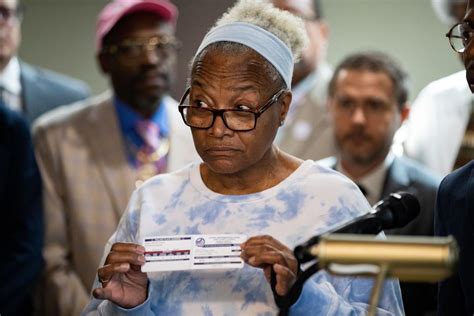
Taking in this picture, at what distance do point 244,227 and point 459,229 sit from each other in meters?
0.57

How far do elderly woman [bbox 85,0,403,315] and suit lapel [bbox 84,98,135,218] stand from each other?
4.80 feet

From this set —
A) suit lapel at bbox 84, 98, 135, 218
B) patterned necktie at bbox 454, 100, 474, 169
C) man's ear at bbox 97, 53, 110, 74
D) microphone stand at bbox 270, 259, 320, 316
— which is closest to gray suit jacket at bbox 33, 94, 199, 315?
suit lapel at bbox 84, 98, 135, 218

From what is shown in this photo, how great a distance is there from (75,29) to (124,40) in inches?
118

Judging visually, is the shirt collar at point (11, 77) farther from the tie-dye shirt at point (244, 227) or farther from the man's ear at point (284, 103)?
the man's ear at point (284, 103)

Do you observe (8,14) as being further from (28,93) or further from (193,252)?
(193,252)

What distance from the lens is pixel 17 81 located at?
5109 mm

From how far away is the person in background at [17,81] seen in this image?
199 inches

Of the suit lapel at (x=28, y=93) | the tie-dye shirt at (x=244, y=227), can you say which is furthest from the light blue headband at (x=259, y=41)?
the suit lapel at (x=28, y=93)

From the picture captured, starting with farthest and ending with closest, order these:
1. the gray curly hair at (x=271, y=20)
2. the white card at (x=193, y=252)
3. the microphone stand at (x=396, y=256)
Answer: the gray curly hair at (x=271, y=20) → the white card at (x=193, y=252) → the microphone stand at (x=396, y=256)

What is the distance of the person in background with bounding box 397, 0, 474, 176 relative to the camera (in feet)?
15.8

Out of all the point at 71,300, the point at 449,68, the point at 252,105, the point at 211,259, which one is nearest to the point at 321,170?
the point at 252,105

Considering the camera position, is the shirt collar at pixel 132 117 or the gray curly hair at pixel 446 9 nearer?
the shirt collar at pixel 132 117

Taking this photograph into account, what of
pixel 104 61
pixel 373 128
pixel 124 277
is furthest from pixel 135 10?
pixel 124 277

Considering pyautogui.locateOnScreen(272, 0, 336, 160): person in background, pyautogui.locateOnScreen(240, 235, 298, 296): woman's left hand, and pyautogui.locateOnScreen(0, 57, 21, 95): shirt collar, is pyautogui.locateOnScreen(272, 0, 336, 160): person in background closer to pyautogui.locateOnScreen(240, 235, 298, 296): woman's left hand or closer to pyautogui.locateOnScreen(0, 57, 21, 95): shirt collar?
pyautogui.locateOnScreen(0, 57, 21, 95): shirt collar
